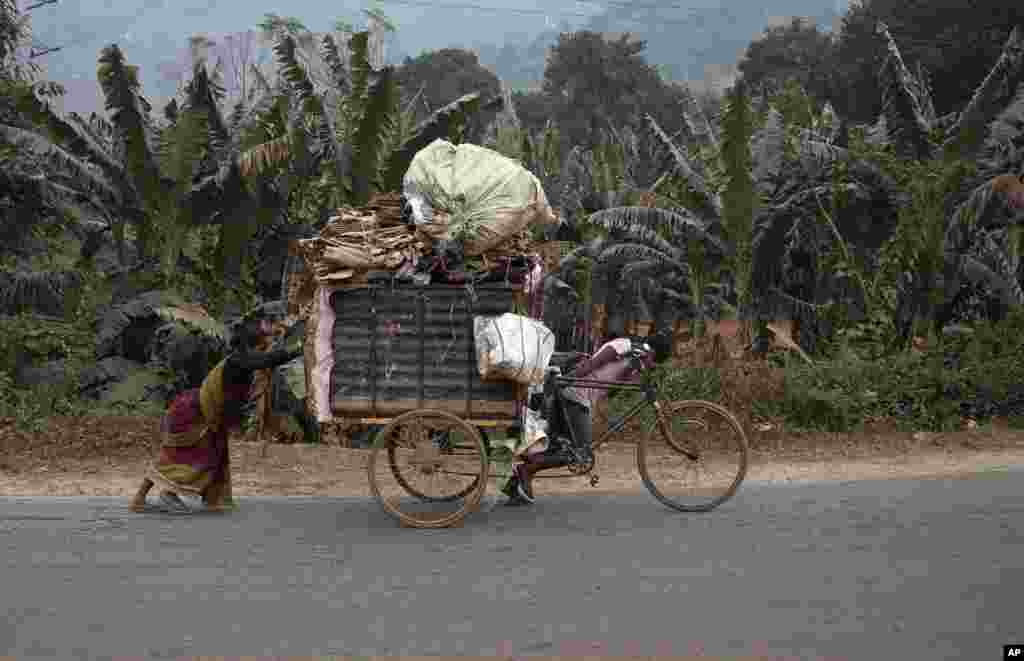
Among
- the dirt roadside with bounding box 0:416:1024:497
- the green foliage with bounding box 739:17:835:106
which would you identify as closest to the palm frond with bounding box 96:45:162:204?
the dirt roadside with bounding box 0:416:1024:497

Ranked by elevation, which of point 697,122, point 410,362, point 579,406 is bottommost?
point 579,406

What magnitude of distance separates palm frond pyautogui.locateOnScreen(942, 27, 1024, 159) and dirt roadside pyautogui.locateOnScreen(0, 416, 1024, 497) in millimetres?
3430

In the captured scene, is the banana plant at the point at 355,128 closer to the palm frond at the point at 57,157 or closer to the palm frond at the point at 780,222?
the palm frond at the point at 57,157

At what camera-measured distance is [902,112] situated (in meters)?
13.3

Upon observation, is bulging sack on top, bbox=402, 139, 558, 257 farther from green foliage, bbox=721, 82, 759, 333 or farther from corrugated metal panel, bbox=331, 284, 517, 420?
green foliage, bbox=721, 82, 759, 333

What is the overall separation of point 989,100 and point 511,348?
8.20 m

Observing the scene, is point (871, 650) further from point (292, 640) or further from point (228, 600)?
point (228, 600)

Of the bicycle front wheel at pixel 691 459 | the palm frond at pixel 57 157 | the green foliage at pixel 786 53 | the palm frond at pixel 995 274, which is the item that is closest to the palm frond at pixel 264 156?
the palm frond at pixel 57 157

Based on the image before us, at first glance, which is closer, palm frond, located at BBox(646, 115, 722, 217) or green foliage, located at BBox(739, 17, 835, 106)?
palm frond, located at BBox(646, 115, 722, 217)

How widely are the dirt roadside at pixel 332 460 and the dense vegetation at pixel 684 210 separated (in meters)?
0.73

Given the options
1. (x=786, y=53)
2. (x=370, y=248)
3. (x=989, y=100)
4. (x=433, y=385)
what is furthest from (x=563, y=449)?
(x=786, y=53)

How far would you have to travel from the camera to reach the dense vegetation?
1191cm

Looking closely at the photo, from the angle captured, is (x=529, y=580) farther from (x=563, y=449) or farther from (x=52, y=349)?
(x=52, y=349)

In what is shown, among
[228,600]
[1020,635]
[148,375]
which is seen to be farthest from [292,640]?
[148,375]
